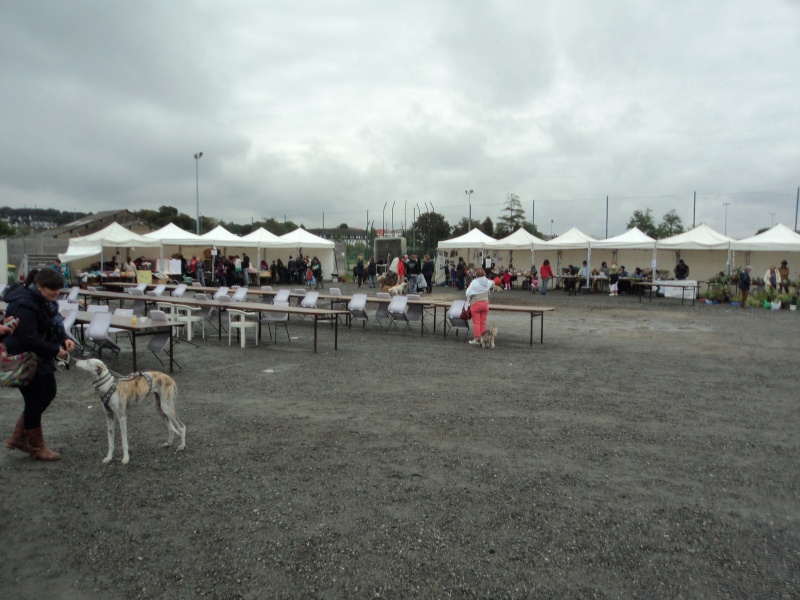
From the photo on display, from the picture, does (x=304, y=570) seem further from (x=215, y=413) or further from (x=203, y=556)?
(x=215, y=413)

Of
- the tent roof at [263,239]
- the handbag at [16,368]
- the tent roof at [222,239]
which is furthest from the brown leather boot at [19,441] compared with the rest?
the tent roof at [263,239]

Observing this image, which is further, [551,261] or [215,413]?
[551,261]

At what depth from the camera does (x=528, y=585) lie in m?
2.94

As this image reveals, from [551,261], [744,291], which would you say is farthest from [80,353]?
[551,261]

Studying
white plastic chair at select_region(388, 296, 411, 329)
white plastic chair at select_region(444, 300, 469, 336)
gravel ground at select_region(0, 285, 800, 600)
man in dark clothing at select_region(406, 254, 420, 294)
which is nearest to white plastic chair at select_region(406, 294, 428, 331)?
white plastic chair at select_region(388, 296, 411, 329)

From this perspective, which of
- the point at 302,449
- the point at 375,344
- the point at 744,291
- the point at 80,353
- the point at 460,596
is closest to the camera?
the point at 460,596

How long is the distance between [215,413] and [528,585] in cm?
394

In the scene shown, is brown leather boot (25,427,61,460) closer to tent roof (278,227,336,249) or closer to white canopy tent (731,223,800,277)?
white canopy tent (731,223,800,277)

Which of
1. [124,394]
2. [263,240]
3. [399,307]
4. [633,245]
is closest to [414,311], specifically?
[399,307]

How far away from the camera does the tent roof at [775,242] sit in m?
20.2

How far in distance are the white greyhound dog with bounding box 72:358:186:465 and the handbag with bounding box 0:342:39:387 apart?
30 centimetres

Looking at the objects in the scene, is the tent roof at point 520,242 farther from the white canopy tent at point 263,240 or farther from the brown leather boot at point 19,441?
the brown leather boot at point 19,441

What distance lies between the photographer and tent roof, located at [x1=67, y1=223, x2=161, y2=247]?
24078 millimetres

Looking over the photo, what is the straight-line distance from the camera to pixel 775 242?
807 inches
